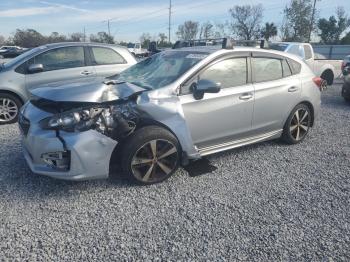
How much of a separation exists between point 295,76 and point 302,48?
6.76 meters

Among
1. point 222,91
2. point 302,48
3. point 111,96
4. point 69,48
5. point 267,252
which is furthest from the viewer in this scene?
point 302,48

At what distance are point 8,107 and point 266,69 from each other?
5056 mm

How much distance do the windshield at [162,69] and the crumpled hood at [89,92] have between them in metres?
0.33

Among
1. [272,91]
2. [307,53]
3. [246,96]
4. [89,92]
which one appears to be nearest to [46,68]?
[89,92]

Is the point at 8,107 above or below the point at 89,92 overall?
below

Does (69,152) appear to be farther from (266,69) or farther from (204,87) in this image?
(266,69)

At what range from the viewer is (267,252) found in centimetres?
259

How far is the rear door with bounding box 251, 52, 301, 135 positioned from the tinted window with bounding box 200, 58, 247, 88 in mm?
204

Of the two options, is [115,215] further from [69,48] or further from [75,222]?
[69,48]

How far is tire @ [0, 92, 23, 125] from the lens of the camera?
627 centimetres

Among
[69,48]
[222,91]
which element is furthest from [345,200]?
[69,48]

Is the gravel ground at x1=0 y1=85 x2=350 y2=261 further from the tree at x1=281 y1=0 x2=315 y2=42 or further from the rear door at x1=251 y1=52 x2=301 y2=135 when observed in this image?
the tree at x1=281 y1=0 x2=315 y2=42

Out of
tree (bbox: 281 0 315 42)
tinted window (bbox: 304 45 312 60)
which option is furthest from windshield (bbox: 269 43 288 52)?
tree (bbox: 281 0 315 42)

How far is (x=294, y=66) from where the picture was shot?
4965 millimetres
